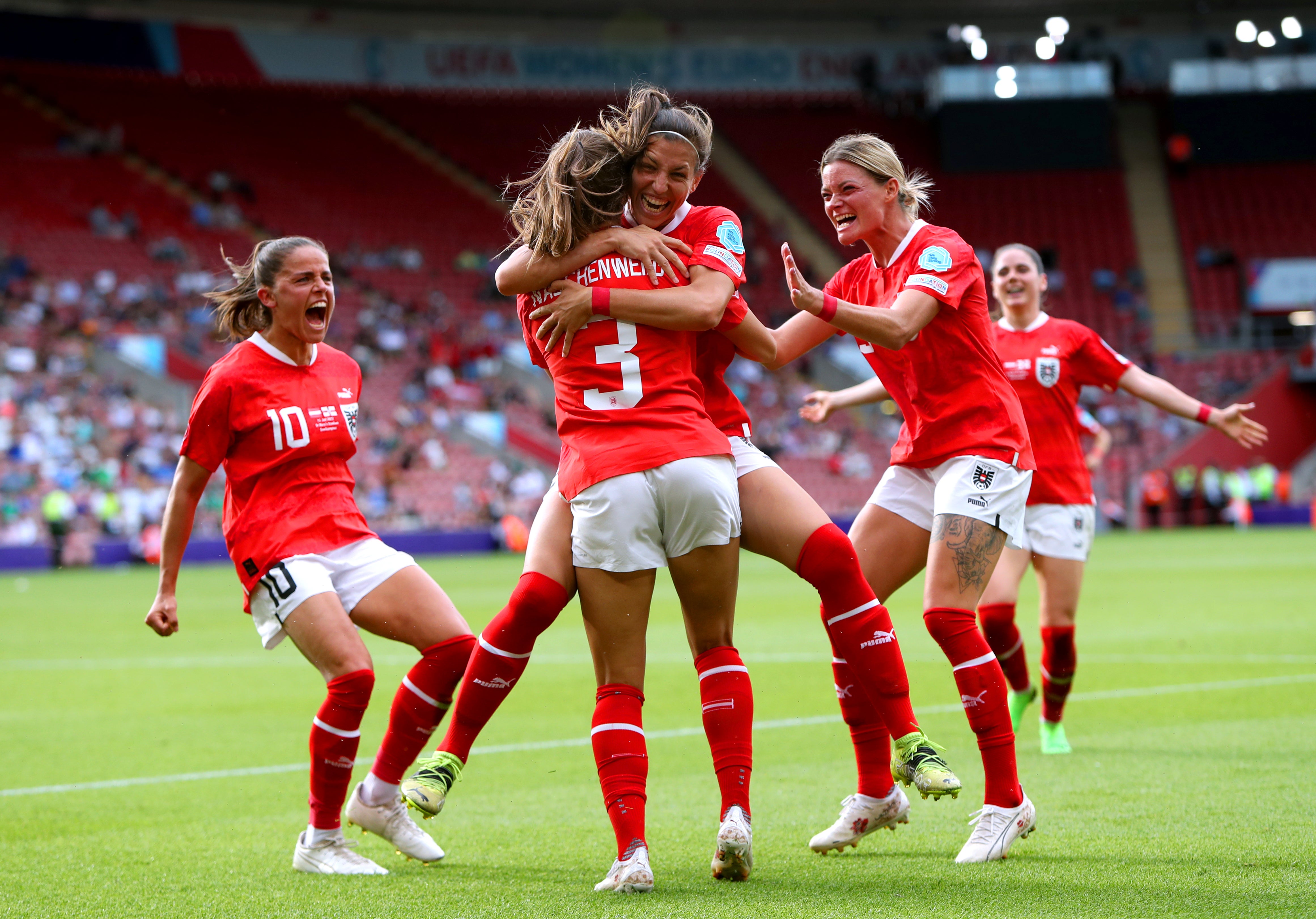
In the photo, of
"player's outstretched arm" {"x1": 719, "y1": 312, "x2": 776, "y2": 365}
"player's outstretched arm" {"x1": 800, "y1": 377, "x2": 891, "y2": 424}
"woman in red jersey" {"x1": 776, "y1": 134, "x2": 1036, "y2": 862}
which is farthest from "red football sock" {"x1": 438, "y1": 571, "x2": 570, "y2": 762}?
"player's outstretched arm" {"x1": 800, "y1": 377, "x2": 891, "y2": 424}

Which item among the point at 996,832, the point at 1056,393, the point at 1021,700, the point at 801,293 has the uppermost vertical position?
the point at 801,293

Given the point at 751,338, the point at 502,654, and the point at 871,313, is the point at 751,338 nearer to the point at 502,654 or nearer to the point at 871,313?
the point at 871,313

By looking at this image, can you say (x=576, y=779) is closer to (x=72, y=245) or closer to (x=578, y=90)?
(x=72, y=245)

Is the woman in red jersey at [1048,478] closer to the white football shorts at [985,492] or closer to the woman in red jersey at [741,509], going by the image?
the white football shorts at [985,492]

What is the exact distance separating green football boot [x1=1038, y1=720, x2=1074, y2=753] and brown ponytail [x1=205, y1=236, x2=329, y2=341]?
→ 4.28 metres

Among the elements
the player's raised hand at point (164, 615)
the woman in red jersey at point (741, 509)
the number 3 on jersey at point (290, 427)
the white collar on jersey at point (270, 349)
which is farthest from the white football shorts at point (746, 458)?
the player's raised hand at point (164, 615)

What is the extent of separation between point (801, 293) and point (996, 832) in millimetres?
1849

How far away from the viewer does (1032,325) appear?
24.9ft

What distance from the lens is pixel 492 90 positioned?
44031 millimetres

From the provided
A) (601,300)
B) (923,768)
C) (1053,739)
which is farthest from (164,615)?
(1053,739)

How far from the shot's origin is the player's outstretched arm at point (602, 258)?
4.26 metres

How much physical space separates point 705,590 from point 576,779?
103 inches

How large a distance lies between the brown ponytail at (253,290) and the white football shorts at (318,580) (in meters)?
0.93

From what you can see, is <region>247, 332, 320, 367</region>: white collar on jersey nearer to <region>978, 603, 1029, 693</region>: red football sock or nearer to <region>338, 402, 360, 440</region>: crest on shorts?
<region>338, 402, 360, 440</region>: crest on shorts
